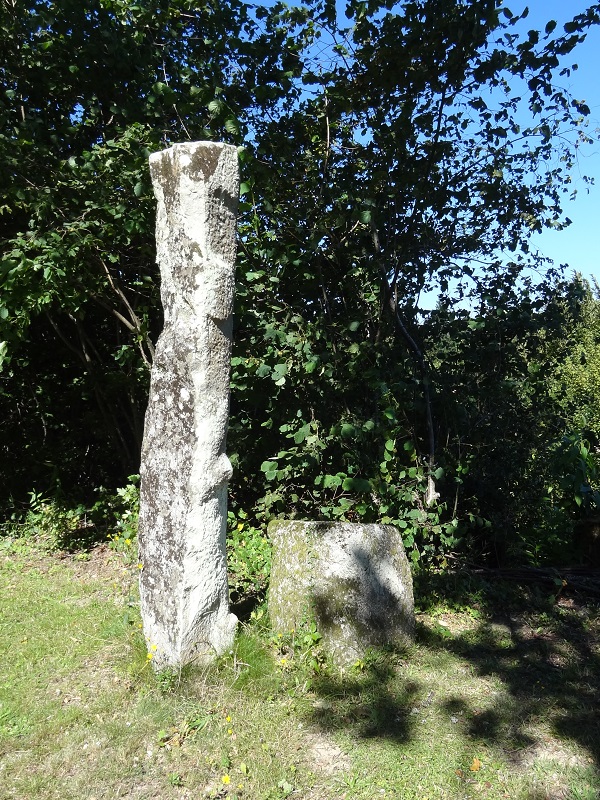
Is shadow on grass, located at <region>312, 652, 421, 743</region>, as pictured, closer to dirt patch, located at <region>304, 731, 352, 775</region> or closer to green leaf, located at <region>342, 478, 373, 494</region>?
dirt patch, located at <region>304, 731, 352, 775</region>

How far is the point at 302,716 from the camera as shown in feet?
10.9

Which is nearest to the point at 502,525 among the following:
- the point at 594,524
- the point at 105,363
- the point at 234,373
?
the point at 594,524

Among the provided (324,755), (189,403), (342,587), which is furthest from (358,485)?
(324,755)

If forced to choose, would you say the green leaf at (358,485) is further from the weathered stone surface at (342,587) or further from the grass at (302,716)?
the grass at (302,716)

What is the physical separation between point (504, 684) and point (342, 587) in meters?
1.10

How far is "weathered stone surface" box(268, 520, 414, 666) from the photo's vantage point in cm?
389

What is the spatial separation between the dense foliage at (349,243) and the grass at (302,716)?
1.29 m

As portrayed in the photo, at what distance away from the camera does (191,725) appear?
317 cm

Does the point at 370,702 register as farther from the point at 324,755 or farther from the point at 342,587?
the point at 342,587

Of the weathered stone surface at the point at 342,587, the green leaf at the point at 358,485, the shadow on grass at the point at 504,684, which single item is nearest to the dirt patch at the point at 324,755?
the shadow on grass at the point at 504,684

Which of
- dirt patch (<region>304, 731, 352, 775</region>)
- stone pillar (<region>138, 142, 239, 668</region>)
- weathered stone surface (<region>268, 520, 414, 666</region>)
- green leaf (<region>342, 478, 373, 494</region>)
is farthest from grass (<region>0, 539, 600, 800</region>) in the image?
green leaf (<region>342, 478, 373, 494</region>)

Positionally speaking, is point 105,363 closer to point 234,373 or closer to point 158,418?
point 234,373

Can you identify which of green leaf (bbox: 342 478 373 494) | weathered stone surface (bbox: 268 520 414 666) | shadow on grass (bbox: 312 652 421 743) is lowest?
shadow on grass (bbox: 312 652 421 743)

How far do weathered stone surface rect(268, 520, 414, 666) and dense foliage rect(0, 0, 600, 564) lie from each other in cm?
72
